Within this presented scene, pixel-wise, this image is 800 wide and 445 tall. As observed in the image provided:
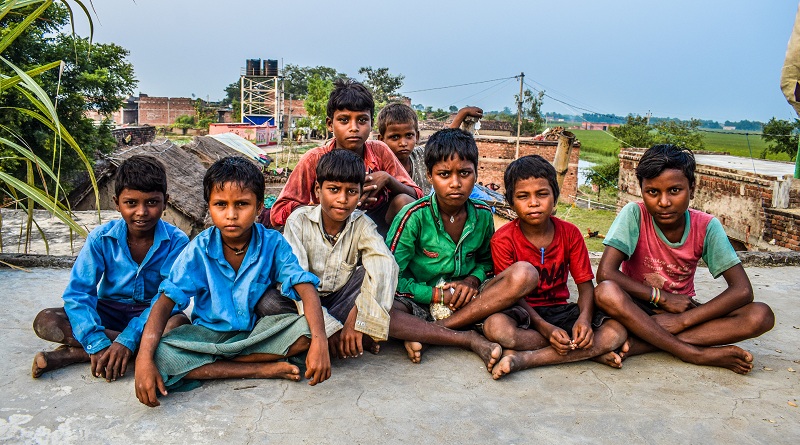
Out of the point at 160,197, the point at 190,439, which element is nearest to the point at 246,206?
the point at 160,197

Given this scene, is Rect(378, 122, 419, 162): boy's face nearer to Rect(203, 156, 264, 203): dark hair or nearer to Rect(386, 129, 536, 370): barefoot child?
Rect(386, 129, 536, 370): barefoot child

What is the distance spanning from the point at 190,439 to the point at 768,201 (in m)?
11.0

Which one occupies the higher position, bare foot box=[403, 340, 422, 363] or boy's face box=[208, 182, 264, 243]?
boy's face box=[208, 182, 264, 243]

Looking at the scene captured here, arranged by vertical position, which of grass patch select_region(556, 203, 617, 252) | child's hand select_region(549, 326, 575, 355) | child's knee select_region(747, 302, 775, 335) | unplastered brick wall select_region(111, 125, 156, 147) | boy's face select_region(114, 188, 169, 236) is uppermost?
unplastered brick wall select_region(111, 125, 156, 147)

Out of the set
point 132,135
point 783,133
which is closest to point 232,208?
point 132,135

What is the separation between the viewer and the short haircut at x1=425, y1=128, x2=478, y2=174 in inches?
124

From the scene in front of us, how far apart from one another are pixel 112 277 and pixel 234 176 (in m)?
0.83

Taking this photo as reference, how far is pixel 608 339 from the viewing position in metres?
2.89

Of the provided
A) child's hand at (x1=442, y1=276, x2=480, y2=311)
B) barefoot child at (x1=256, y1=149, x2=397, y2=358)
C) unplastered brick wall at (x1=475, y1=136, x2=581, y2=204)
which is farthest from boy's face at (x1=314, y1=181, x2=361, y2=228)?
unplastered brick wall at (x1=475, y1=136, x2=581, y2=204)

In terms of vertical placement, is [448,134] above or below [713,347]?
above

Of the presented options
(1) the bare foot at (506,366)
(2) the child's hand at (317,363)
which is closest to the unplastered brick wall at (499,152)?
(1) the bare foot at (506,366)

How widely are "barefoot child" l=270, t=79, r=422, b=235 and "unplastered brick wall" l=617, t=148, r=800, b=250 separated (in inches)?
293

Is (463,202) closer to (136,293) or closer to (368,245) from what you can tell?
(368,245)

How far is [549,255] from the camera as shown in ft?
10.2
